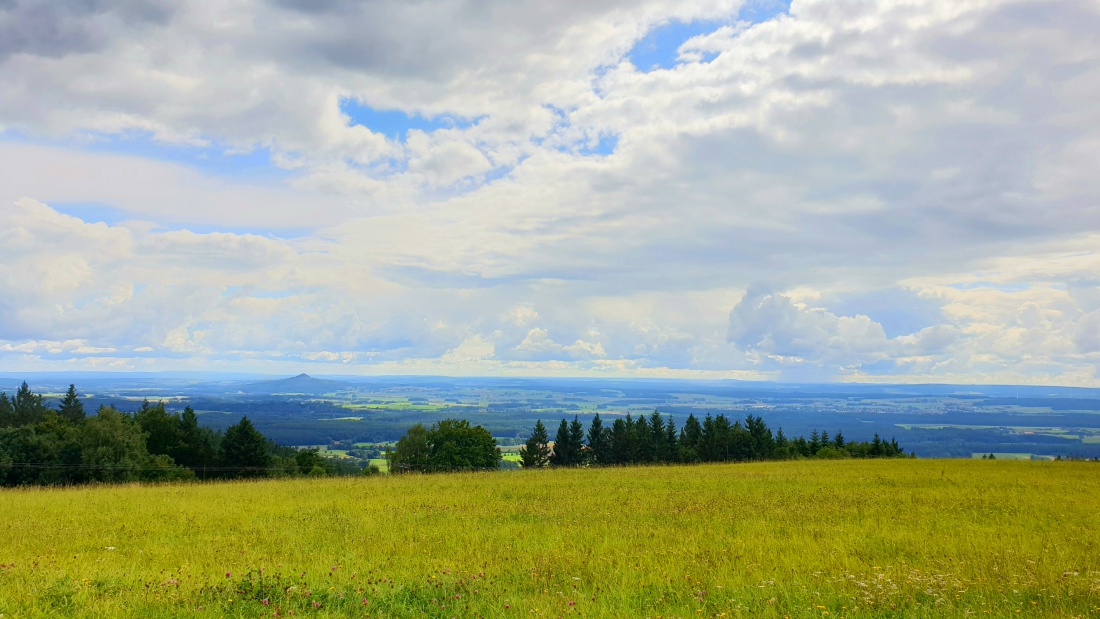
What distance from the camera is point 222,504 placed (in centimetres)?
2012

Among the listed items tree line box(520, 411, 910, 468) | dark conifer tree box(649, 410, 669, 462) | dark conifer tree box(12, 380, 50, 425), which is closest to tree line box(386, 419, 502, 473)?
tree line box(520, 411, 910, 468)

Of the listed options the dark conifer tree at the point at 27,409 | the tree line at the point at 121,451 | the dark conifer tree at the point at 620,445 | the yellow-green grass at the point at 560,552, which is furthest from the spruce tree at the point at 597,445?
the yellow-green grass at the point at 560,552

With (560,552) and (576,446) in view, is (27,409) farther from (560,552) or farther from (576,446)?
(560,552)

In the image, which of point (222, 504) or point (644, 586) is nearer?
point (644, 586)

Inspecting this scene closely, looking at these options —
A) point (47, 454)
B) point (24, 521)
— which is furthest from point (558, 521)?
point (47, 454)

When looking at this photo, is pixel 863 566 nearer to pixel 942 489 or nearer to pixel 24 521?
pixel 942 489

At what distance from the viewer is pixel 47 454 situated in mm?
46906

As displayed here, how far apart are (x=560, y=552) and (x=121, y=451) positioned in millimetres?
49886

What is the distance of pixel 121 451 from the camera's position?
49250 millimetres

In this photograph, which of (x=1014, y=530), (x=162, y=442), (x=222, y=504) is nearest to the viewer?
(x=1014, y=530)

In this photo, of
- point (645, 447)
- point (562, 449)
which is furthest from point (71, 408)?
point (645, 447)

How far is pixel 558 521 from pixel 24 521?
13762 millimetres

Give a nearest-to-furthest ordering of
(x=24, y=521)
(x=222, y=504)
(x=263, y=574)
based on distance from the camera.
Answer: (x=263, y=574)
(x=24, y=521)
(x=222, y=504)

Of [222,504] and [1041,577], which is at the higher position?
[1041,577]
